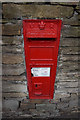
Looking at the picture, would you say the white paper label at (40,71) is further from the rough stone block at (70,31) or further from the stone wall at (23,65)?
the rough stone block at (70,31)

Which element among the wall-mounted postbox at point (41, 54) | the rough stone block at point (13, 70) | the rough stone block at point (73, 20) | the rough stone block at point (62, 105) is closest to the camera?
the wall-mounted postbox at point (41, 54)

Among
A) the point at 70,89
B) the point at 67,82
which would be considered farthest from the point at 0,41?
the point at 70,89

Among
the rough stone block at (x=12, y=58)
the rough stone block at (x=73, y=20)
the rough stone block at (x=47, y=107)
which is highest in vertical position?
the rough stone block at (x=73, y=20)

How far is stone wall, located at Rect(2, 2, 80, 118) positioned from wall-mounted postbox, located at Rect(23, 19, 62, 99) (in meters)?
0.12

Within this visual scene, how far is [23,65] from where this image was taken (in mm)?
1851

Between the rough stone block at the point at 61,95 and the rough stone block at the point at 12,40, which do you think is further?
the rough stone block at the point at 61,95

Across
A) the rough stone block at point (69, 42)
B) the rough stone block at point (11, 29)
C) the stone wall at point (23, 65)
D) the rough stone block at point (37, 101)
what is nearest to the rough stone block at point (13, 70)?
the stone wall at point (23, 65)

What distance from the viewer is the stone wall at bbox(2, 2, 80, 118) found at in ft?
5.00

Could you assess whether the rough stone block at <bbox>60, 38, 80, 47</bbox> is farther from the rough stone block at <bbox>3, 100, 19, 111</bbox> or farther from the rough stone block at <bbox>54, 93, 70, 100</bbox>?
the rough stone block at <bbox>3, 100, 19, 111</bbox>

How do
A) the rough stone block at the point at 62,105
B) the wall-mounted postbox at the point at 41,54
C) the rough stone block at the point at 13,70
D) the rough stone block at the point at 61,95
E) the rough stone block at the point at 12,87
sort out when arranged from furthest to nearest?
1. the rough stone block at the point at 62,105
2. the rough stone block at the point at 61,95
3. the rough stone block at the point at 12,87
4. the rough stone block at the point at 13,70
5. the wall-mounted postbox at the point at 41,54

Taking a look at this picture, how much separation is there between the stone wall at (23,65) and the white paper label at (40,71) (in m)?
0.20

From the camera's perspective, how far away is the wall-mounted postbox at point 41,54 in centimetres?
147

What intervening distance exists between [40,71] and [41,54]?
12.2 inches

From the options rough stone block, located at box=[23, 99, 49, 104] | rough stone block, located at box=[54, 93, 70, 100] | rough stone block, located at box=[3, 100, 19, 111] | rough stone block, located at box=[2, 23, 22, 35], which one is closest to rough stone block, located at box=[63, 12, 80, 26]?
rough stone block, located at box=[2, 23, 22, 35]
